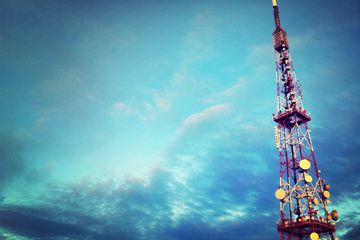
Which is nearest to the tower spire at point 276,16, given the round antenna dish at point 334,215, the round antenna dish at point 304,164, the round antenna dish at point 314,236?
the round antenna dish at point 304,164

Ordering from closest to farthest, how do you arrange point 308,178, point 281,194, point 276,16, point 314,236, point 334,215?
point 314,236, point 334,215, point 308,178, point 281,194, point 276,16

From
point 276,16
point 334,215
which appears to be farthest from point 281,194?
point 276,16

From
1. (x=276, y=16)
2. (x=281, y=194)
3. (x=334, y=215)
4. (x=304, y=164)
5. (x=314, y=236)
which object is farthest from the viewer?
(x=276, y=16)

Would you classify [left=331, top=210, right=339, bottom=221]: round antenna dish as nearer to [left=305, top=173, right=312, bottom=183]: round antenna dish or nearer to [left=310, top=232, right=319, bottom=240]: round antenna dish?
[left=310, top=232, right=319, bottom=240]: round antenna dish

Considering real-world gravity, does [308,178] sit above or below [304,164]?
below

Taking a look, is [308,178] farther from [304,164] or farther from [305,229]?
[305,229]

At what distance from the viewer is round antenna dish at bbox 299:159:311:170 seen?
6650 centimetres

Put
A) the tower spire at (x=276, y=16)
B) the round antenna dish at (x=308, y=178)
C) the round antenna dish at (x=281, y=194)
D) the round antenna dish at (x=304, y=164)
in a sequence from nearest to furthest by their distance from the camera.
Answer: the round antenna dish at (x=308, y=178)
the round antenna dish at (x=304, y=164)
the round antenna dish at (x=281, y=194)
the tower spire at (x=276, y=16)

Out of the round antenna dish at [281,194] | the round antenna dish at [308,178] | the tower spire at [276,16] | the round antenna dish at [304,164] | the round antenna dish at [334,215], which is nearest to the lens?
the round antenna dish at [334,215]

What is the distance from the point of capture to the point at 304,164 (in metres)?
66.9

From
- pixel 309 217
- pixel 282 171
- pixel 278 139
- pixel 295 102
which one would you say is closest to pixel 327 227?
pixel 309 217

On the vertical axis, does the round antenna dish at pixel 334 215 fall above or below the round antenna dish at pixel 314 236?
above

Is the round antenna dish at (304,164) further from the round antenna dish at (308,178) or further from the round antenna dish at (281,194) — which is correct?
the round antenna dish at (281,194)

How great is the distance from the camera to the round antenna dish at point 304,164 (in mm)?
66500
